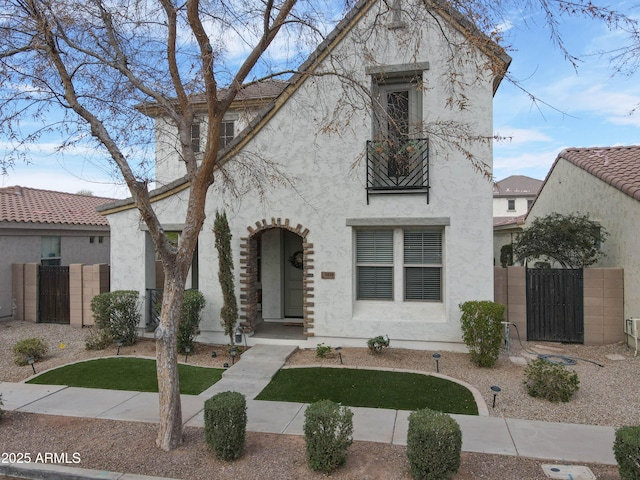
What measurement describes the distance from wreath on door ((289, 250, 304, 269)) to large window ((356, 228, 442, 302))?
8.17ft

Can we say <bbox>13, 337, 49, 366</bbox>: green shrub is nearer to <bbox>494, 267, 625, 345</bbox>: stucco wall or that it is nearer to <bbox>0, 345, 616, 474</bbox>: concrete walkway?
<bbox>0, 345, 616, 474</bbox>: concrete walkway

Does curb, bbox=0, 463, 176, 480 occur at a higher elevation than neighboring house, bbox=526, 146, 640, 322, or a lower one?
lower

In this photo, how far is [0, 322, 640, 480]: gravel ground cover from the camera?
454 cm

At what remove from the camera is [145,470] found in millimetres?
4602

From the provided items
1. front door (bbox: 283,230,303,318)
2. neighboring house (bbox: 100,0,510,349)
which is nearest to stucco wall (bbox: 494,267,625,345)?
neighboring house (bbox: 100,0,510,349)

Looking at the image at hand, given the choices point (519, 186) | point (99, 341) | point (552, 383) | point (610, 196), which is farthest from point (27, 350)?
point (519, 186)

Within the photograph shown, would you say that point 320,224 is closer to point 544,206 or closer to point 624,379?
point 624,379

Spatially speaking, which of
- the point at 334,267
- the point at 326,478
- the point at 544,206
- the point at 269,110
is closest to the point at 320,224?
the point at 334,267

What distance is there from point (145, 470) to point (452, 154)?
7730 mm

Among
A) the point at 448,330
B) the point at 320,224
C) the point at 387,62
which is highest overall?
the point at 387,62

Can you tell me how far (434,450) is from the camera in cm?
411

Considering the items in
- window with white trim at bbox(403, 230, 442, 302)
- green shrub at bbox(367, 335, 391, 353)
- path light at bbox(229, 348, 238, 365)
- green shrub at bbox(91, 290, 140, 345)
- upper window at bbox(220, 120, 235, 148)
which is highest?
upper window at bbox(220, 120, 235, 148)

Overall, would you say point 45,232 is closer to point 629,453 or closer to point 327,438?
point 327,438

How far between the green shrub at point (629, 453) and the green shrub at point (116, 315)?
9314mm
